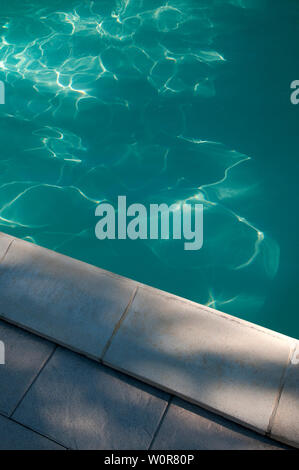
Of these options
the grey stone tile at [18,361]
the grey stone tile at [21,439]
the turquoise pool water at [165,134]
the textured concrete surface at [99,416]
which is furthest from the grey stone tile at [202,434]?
the turquoise pool water at [165,134]

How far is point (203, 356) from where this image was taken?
2043mm

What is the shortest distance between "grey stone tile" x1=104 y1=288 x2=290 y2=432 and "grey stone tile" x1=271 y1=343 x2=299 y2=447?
0.04 m

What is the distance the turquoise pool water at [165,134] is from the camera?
139 inches

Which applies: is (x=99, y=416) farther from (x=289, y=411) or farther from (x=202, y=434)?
(x=289, y=411)

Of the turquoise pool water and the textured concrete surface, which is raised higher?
the turquoise pool water

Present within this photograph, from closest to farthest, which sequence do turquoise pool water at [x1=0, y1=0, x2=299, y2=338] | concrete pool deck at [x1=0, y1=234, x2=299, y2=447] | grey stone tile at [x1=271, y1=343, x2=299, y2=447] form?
grey stone tile at [x1=271, y1=343, x2=299, y2=447], concrete pool deck at [x1=0, y1=234, x2=299, y2=447], turquoise pool water at [x1=0, y1=0, x2=299, y2=338]

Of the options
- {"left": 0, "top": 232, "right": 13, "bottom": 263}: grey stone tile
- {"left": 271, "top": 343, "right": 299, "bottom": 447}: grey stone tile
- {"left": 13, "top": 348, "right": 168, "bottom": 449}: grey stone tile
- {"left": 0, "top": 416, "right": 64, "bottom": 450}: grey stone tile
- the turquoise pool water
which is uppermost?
the turquoise pool water

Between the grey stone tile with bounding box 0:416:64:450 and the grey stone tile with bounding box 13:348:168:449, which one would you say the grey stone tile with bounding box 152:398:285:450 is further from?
the grey stone tile with bounding box 0:416:64:450

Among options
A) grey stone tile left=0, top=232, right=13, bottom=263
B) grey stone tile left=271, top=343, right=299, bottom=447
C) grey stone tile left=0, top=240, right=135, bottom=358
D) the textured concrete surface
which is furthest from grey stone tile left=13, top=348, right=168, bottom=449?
grey stone tile left=0, top=232, right=13, bottom=263

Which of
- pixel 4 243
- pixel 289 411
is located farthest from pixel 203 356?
pixel 4 243

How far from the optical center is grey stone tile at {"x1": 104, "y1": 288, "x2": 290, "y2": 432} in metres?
1.89

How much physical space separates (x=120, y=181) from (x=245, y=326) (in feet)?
8.03

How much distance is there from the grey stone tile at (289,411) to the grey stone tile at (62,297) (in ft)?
3.29

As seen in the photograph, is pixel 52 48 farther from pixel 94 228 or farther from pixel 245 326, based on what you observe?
pixel 245 326
